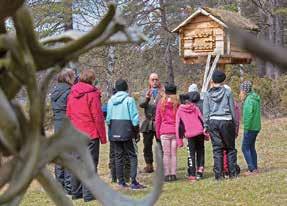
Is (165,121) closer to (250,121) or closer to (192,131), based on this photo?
(192,131)

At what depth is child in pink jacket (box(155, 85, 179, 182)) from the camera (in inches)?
315

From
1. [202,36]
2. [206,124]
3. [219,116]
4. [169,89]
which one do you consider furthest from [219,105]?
[202,36]

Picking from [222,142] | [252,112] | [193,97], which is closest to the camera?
[222,142]

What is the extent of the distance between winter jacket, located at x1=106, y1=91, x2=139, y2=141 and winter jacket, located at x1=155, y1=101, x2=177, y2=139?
2.13ft

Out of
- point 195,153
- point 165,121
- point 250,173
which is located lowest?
point 250,173

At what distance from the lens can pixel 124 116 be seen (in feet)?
24.2

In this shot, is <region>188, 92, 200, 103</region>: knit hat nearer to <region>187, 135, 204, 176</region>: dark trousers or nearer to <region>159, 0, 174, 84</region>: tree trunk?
<region>187, 135, 204, 176</region>: dark trousers

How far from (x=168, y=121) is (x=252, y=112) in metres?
1.10

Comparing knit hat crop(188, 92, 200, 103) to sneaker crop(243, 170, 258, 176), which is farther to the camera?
sneaker crop(243, 170, 258, 176)

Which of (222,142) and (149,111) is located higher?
(149,111)

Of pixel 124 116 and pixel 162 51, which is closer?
pixel 124 116

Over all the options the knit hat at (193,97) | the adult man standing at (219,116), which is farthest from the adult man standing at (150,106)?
the adult man standing at (219,116)

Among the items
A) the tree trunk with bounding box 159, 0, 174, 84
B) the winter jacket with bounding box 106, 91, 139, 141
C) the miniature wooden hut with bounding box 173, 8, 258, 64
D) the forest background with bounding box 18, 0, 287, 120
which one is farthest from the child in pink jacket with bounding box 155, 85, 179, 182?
the tree trunk with bounding box 159, 0, 174, 84

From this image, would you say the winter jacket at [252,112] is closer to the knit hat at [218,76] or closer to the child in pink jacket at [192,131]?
the child in pink jacket at [192,131]
